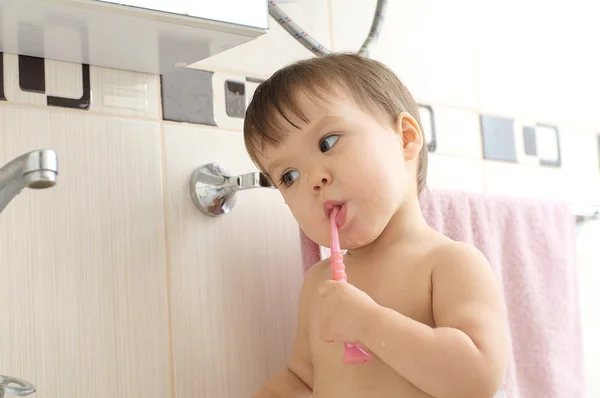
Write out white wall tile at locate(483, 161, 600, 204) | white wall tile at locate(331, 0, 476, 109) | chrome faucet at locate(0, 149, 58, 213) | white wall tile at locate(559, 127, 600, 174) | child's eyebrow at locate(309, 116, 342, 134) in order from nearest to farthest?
chrome faucet at locate(0, 149, 58, 213) < child's eyebrow at locate(309, 116, 342, 134) < white wall tile at locate(331, 0, 476, 109) < white wall tile at locate(483, 161, 600, 204) < white wall tile at locate(559, 127, 600, 174)

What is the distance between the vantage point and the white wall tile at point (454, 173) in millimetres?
1411

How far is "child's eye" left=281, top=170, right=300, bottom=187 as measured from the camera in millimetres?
987

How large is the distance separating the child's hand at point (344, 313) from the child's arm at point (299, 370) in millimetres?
175

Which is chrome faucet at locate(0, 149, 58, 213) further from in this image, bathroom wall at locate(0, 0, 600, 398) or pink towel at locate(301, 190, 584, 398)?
pink towel at locate(301, 190, 584, 398)

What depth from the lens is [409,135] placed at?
3.30 feet

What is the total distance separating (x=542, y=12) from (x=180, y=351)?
3.15 ft

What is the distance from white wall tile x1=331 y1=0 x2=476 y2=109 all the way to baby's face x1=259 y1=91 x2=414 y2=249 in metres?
0.40

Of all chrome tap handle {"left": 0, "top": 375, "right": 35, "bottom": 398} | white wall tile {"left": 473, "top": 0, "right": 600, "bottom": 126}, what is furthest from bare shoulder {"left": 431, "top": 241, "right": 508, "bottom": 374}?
white wall tile {"left": 473, "top": 0, "right": 600, "bottom": 126}

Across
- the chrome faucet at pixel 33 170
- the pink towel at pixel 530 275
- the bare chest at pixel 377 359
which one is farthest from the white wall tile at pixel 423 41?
the chrome faucet at pixel 33 170

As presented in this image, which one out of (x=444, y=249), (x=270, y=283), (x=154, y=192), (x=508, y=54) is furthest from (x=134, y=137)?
(x=508, y=54)

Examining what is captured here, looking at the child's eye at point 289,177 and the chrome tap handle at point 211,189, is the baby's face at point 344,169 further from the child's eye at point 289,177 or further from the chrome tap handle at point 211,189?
the chrome tap handle at point 211,189

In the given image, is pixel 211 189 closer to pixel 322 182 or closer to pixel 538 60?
pixel 322 182

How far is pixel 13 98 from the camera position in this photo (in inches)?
40.2

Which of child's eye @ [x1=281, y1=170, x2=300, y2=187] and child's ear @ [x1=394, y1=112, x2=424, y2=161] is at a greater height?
child's ear @ [x1=394, y1=112, x2=424, y2=161]
